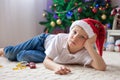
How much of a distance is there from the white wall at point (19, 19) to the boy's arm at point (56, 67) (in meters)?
1.23

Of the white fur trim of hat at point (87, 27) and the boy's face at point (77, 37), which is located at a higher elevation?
the white fur trim of hat at point (87, 27)

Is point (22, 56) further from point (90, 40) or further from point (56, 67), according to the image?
point (90, 40)

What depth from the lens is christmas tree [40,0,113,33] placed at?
2367 mm

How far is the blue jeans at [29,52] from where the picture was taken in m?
1.32

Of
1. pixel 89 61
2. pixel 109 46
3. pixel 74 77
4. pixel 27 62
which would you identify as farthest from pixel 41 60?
pixel 109 46

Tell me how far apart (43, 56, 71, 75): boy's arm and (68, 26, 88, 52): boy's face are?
149 millimetres

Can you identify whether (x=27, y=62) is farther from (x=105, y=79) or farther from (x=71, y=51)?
(x=105, y=79)

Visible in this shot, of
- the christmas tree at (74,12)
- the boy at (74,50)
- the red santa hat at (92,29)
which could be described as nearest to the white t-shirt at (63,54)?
the boy at (74,50)

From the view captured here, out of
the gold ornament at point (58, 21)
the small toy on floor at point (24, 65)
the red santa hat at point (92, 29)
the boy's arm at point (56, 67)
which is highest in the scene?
the red santa hat at point (92, 29)

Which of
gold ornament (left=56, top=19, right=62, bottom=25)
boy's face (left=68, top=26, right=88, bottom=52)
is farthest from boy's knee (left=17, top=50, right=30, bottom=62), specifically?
gold ornament (left=56, top=19, right=62, bottom=25)

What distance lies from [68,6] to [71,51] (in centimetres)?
132

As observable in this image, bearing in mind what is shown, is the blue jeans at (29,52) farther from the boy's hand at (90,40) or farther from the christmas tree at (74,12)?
the christmas tree at (74,12)

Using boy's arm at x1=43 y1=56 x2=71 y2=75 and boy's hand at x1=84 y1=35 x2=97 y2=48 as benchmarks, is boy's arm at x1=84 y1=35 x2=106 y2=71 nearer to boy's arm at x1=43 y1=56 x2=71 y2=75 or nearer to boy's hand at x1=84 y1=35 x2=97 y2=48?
boy's hand at x1=84 y1=35 x2=97 y2=48

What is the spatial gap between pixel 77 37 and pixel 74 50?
122 millimetres
